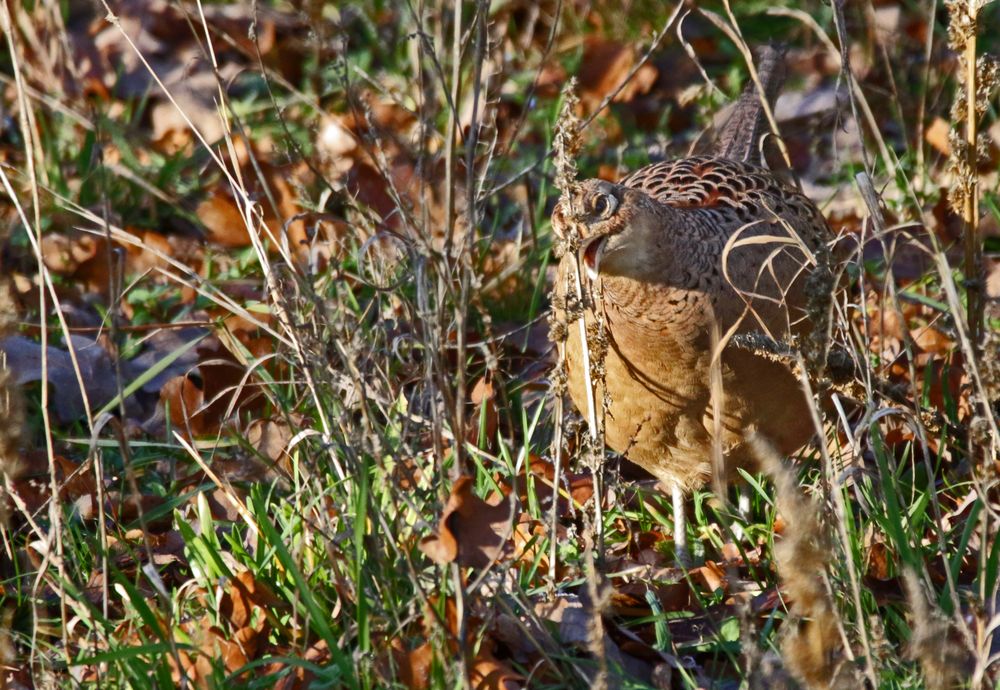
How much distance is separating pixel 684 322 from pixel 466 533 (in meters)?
0.96

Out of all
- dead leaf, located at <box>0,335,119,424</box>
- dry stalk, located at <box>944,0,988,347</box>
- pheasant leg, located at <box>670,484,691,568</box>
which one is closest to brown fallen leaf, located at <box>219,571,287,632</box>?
pheasant leg, located at <box>670,484,691,568</box>

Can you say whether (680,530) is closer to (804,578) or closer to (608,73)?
(804,578)

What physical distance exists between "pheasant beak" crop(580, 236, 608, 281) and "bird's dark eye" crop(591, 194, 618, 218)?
55 mm

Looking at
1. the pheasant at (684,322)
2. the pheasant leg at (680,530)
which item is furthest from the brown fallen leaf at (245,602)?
the pheasant leg at (680,530)

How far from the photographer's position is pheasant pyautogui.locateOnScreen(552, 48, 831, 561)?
2.92m

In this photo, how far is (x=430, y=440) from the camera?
3.61 m

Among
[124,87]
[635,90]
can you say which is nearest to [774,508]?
[635,90]

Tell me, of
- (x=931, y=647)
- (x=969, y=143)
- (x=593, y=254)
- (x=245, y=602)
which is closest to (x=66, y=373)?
(x=245, y=602)

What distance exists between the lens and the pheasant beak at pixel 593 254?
111 inches

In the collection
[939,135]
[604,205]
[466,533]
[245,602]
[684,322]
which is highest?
[939,135]

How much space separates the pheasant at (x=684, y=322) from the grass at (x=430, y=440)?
0.47 feet

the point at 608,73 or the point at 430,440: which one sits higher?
the point at 608,73

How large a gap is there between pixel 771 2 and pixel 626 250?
3.26m

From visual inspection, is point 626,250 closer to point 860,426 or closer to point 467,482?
point 860,426
